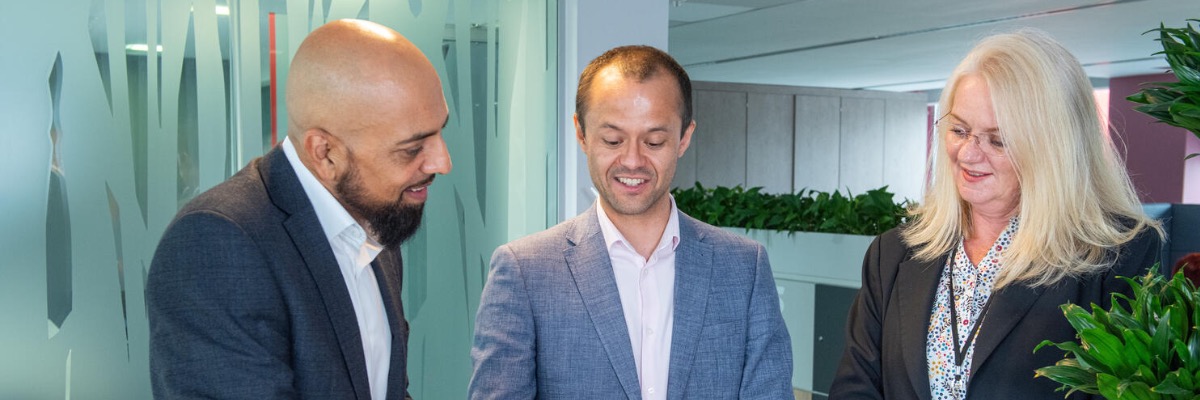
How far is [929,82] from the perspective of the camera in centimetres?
1445

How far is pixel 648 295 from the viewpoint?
175cm

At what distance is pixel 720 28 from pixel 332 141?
739 cm

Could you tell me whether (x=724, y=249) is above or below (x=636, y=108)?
below

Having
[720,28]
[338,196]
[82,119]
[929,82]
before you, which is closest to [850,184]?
[929,82]

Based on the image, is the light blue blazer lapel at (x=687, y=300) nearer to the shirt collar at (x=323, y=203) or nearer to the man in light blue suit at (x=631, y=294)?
the man in light blue suit at (x=631, y=294)

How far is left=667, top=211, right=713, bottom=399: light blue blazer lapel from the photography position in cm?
167

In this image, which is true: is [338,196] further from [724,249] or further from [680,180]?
[680,180]

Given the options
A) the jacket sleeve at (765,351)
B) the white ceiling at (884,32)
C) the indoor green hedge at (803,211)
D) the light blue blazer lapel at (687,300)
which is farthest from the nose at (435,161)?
the white ceiling at (884,32)

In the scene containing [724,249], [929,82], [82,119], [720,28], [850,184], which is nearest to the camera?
[724,249]

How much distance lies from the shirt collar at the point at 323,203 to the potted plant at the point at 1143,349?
1003 mm

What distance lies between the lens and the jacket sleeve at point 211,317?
125 centimetres

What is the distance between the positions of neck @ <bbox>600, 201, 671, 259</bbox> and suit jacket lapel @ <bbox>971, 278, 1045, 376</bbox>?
1.93ft

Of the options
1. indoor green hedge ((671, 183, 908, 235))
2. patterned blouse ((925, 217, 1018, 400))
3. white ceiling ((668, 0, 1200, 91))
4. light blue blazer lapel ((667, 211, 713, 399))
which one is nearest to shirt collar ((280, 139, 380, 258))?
light blue blazer lapel ((667, 211, 713, 399))

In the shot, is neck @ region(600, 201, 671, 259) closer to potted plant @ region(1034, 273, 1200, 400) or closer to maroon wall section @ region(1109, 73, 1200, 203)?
potted plant @ region(1034, 273, 1200, 400)
